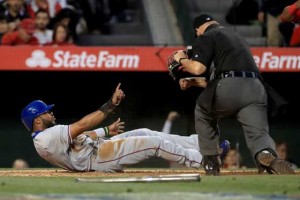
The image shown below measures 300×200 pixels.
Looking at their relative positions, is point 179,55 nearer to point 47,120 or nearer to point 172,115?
point 47,120

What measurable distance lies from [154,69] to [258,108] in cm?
558

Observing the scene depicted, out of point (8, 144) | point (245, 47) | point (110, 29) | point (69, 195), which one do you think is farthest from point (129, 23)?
point (69, 195)

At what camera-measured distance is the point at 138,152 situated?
10.8 meters

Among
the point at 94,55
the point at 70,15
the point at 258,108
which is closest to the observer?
the point at 258,108

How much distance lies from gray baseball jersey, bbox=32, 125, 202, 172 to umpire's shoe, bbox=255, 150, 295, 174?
119 cm

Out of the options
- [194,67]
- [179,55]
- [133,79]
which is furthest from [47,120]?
[133,79]

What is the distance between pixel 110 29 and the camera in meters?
17.2

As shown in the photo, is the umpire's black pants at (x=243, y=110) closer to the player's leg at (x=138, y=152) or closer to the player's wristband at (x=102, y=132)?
the player's leg at (x=138, y=152)

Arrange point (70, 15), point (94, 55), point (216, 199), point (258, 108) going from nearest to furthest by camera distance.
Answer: point (216, 199), point (258, 108), point (94, 55), point (70, 15)

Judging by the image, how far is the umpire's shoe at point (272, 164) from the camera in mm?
9586

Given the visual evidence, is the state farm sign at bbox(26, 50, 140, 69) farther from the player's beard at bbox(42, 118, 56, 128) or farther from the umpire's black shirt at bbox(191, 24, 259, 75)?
the umpire's black shirt at bbox(191, 24, 259, 75)

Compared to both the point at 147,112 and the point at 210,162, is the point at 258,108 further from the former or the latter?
the point at 147,112

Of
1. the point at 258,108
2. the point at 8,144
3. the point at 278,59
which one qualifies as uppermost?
the point at 258,108

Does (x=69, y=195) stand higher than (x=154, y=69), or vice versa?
(x=69, y=195)
